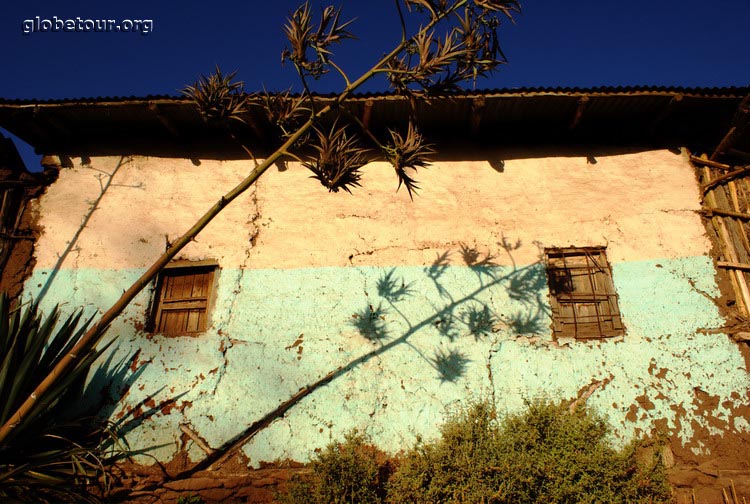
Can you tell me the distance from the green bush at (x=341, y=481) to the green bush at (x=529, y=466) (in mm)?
183

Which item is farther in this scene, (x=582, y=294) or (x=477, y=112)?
(x=477, y=112)

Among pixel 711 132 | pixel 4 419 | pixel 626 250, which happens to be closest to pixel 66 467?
pixel 4 419

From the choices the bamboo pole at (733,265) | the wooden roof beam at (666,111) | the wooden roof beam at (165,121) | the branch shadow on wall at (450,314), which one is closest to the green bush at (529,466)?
the branch shadow on wall at (450,314)

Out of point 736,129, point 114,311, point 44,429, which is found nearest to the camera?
point 114,311

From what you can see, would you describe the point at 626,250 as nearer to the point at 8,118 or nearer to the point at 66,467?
the point at 66,467

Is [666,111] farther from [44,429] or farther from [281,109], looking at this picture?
[44,429]

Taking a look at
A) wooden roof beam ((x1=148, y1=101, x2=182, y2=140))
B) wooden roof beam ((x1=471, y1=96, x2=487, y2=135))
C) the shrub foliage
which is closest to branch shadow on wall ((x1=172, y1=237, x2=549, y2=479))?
the shrub foliage

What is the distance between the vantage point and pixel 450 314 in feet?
18.3

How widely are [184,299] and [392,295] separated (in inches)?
96.3

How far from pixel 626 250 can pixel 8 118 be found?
302 inches

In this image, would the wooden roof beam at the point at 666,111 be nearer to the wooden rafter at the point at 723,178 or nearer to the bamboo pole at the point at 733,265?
the wooden rafter at the point at 723,178

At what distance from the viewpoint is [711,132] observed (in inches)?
250

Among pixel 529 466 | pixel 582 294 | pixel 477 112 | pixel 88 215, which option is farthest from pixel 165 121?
pixel 529 466

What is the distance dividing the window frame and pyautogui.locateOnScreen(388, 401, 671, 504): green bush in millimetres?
2789
